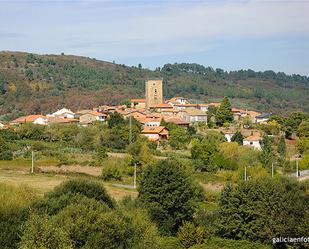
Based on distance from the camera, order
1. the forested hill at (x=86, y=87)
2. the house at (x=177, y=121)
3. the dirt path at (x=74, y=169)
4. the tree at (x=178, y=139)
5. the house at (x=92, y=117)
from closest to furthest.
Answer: the dirt path at (x=74, y=169) < the tree at (x=178, y=139) < the house at (x=177, y=121) < the house at (x=92, y=117) < the forested hill at (x=86, y=87)

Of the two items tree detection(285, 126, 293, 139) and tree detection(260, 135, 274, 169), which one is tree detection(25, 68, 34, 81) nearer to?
tree detection(285, 126, 293, 139)

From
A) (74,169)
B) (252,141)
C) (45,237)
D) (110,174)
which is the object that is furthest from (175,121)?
(45,237)

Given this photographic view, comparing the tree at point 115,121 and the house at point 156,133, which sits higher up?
the tree at point 115,121

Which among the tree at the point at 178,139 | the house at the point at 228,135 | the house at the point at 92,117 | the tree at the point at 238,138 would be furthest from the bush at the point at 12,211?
the house at the point at 92,117

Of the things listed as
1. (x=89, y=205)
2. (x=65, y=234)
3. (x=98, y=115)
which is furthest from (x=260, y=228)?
(x=98, y=115)

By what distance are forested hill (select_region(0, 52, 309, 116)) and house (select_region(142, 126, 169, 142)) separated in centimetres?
4758

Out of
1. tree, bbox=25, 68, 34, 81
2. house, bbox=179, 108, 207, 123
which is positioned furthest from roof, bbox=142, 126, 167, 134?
tree, bbox=25, 68, 34, 81

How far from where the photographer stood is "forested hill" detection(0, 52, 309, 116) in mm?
121125

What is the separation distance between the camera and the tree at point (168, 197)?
101ft

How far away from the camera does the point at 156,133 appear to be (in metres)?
65.8

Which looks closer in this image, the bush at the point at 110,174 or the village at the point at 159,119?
the bush at the point at 110,174

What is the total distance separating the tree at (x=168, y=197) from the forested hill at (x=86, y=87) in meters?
79.3

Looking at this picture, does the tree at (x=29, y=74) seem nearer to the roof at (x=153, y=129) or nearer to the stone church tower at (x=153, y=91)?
the stone church tower at (x=153, y=91)

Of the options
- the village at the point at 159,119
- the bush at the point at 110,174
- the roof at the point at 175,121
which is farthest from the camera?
the roof at the point at 175,121
